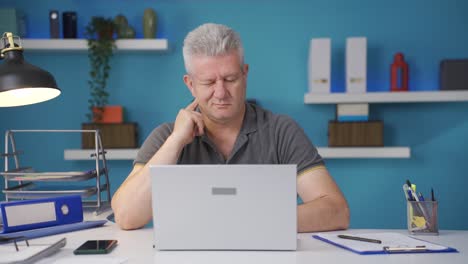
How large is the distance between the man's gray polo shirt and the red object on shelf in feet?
4.96

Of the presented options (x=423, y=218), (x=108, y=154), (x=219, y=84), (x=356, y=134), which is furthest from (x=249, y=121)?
(x=108, y=154)

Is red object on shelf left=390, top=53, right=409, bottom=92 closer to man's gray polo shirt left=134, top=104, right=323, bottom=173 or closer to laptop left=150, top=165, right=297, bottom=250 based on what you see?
man's gray polo shirt left=134, top=104, right=323, bottom=173

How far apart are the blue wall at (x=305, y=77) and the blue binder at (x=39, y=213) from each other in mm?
1748

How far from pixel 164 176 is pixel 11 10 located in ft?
8.16

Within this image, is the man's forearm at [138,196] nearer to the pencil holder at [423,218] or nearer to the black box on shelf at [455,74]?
the pencil holder at [423,218]

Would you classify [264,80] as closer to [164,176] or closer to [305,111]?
[305,111]

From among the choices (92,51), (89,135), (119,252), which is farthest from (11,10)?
(119,252)

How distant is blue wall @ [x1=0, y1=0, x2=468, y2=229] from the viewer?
3297 millimetres

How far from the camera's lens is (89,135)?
326 centimetres

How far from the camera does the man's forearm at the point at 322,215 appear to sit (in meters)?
1.50

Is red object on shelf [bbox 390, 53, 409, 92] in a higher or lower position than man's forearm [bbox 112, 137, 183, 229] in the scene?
higher

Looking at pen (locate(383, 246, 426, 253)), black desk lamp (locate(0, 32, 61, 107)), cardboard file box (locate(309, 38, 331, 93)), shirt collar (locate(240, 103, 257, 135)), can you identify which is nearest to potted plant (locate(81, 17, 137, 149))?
cardboard file box (locate(309, 38, 331, 93))

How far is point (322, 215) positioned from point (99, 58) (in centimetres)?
216

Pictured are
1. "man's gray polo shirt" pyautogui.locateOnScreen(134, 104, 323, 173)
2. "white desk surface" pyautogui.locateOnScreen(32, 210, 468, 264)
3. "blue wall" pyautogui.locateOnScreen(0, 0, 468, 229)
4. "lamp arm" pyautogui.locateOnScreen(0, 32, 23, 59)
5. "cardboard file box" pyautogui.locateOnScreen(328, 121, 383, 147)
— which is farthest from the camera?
"blue wall" pyautogui.locateOnScreen(0, 0, 468, 229)
